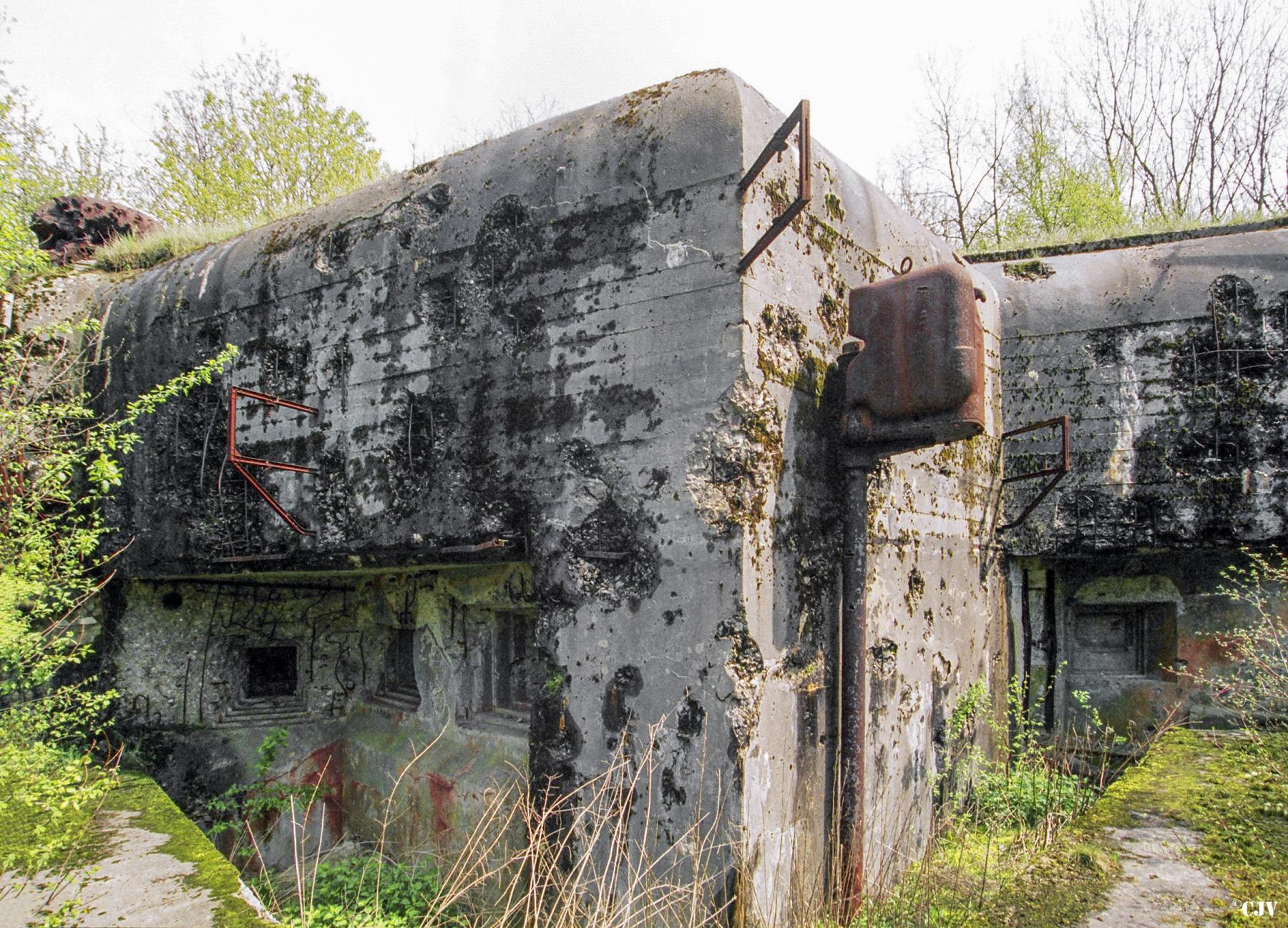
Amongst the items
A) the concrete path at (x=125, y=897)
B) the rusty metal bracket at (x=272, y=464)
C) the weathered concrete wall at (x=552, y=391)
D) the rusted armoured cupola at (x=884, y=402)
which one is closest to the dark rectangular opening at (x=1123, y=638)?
the rusted armoured cupola at (x=884, y=402)

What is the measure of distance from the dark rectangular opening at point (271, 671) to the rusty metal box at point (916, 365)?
4.73 meters

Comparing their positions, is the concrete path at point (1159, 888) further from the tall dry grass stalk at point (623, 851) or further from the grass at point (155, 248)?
Result: the grass at point (155, 248)

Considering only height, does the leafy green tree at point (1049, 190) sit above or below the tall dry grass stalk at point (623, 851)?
above

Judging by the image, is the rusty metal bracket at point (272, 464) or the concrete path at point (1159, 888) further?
the rusty metal bracket at point (272, 464)

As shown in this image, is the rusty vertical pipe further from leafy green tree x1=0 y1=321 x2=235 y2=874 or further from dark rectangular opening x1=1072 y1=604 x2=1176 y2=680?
leafy green tree x1=0 y1=321 x2=235 y2=874

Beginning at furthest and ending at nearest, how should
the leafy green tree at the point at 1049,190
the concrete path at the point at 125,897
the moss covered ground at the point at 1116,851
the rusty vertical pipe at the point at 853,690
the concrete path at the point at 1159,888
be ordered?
the leafy green tree at the point at 1049,190
the rusty vertical pipe at the point at 853,690
the concrete path at the point at 125,897
the moss covered ground at the point at 1116,851
the concrete path at the point at 1159,888

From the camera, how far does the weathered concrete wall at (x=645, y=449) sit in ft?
11.5

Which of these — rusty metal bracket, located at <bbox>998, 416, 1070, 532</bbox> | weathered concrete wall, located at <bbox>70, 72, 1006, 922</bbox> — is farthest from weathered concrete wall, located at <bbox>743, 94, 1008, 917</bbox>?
rusty metal bracket, located at <bbox>998, 416, 1070, 532</bbox>

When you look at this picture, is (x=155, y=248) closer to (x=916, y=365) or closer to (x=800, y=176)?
(x=800, y=176)

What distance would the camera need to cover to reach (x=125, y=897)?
3084 millimetres

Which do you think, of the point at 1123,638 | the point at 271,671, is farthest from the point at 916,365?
the point at 271,671

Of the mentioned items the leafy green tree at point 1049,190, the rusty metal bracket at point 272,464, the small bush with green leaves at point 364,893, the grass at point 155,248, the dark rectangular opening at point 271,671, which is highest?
the leafy green tree at point 1049,190

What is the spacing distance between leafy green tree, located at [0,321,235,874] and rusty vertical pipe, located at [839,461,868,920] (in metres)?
3.28

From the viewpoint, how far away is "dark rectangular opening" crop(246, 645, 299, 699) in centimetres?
623
